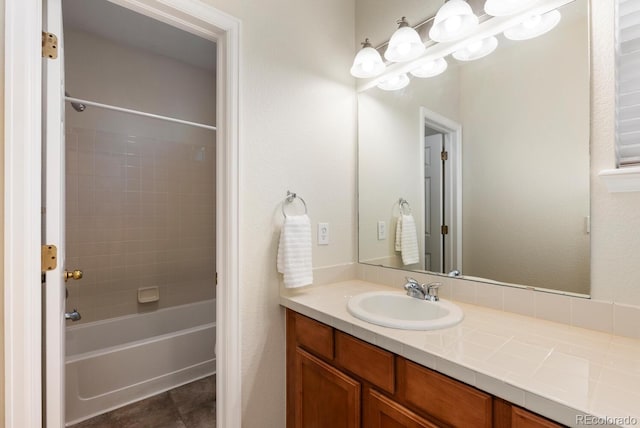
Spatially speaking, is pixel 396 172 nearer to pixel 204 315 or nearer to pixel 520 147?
pixel 520 147

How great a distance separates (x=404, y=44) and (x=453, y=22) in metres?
0.23

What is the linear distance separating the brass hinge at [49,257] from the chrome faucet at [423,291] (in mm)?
1360

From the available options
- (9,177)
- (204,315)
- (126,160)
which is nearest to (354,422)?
(9,177)

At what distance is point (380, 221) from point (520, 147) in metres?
0.77

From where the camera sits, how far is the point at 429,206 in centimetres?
153

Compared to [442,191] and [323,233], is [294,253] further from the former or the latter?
[442,191]

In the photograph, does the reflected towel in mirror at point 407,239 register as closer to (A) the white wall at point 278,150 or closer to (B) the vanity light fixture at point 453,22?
(A) the white wall at point 278,150

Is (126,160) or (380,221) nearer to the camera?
(380,221)

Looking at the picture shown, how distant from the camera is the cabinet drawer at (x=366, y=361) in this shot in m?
0.97

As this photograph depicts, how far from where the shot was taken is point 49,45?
0.98 meters

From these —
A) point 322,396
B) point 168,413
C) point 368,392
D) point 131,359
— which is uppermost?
point 368,392

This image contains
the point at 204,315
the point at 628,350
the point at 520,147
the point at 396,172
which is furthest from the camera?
the point at 204,315

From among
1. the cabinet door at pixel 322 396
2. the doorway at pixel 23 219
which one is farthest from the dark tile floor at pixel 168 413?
the doorway at pixel 23 219

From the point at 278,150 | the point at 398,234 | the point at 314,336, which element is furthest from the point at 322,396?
the point at 278,150
